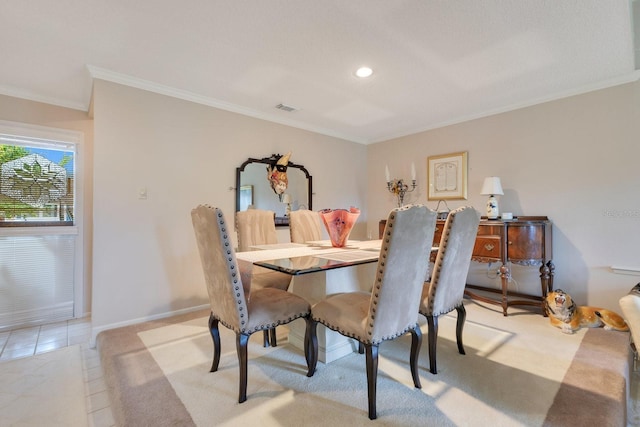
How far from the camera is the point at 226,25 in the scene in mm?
1950

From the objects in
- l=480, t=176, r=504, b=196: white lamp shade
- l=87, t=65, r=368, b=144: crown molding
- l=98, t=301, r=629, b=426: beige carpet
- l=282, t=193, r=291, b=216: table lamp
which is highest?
l=87, t=65, r=368, b=144: crown molding

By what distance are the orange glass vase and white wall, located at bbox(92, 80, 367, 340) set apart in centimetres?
152

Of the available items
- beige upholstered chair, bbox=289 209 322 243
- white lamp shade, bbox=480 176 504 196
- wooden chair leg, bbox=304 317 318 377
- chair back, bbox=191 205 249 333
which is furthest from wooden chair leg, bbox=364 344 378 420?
white lamp shade, bbox=480 176 504 196

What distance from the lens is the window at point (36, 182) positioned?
286 cm

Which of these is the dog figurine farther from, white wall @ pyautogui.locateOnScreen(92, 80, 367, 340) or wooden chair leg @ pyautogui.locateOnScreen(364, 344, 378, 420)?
white wall @ pyautogui.locateOnScreen(92, 80, 367, 340)

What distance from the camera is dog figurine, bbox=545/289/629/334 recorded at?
2539mm

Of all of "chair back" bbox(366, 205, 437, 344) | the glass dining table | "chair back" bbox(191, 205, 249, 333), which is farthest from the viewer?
the glass dining table

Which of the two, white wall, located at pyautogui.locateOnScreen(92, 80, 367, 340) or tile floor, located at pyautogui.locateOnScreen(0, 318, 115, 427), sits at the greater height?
white wall, located at pyautogui.locateOnScreen(92, 80, 367, 340)

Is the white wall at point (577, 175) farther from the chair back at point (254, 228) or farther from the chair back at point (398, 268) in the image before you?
the chair back at point (254, 228)

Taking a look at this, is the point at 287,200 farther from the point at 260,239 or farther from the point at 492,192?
the point at 492,192

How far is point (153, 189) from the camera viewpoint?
284 cm

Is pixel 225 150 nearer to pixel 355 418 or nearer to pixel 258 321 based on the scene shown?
pixel 258 321

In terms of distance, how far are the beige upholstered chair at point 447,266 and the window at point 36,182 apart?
3614 millimetres

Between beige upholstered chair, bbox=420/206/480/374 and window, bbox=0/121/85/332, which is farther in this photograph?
window, bbox=0/121/85/332
